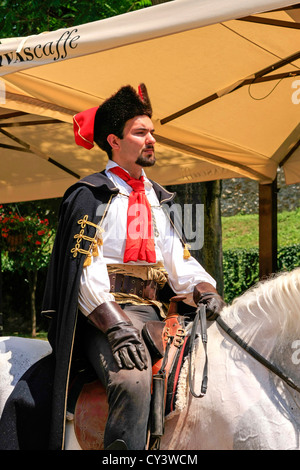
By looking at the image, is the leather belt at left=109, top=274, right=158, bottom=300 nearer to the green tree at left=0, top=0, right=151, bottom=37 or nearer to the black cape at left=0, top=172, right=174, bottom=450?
→ the black cape at left=0, top=172, right=174, bottom=450

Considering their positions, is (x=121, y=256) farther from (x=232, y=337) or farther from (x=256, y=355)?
(x=256, y=355)

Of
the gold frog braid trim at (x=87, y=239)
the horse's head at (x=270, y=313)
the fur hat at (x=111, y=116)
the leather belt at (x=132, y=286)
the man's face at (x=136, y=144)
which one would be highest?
the fur hat at (x=111, y=116)

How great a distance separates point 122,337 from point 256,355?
607 millimetres

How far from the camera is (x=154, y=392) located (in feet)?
9.78

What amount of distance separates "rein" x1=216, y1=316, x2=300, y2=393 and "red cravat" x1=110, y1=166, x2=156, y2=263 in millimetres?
517

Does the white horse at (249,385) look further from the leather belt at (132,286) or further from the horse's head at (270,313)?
the leather belt at (132,286)

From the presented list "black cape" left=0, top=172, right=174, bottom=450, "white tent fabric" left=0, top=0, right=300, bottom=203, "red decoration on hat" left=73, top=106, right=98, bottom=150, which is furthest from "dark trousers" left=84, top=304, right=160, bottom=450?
"white tent fabric" left=0, top=0, right=300, bottom=203

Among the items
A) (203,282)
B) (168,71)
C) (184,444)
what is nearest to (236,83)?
(168,71)

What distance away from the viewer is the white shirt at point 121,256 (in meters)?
3.13

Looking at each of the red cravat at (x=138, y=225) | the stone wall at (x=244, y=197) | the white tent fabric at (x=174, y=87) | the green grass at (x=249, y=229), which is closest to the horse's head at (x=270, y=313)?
the red cravat at (x=138, y=225)

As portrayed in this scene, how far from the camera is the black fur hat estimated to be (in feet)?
11.5

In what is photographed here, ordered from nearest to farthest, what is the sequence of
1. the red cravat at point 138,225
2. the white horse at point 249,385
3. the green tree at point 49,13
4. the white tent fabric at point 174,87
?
the white horse at point 249,385 → the red cravat at point 138,225 → the white tent fabric at point 174,87 → the green tree at point 49,13

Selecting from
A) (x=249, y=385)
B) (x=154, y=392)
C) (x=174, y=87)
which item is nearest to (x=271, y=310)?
(x=249, y=385)

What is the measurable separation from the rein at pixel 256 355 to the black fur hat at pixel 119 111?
47.1 inches
